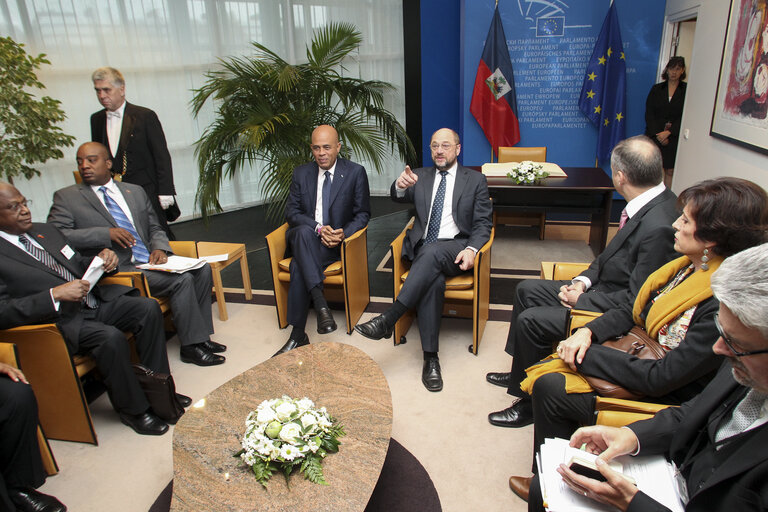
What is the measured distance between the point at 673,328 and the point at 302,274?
220 cm

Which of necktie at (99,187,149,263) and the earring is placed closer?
the earring

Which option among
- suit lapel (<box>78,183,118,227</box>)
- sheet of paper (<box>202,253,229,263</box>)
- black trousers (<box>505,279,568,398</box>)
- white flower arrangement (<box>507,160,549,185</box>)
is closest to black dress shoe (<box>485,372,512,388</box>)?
black trousers (<box>505,279,568,398</box>)

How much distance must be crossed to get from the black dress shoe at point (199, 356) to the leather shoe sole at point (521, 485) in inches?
77.0

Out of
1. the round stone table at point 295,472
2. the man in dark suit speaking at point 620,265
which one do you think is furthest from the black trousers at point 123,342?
the man in dark suit speaking at point 620,265

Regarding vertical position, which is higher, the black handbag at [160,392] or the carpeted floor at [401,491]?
the black handbag at [160,392]

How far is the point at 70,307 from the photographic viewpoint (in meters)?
2.64

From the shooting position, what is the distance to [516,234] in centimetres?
557

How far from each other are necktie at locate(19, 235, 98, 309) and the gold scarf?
92.0 inches

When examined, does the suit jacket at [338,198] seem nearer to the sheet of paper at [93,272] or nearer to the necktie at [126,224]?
the necktie at [126,224]

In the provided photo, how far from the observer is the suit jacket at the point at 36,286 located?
93.7 inches

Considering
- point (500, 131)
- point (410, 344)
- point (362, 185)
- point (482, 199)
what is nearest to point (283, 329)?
point (410, 344)

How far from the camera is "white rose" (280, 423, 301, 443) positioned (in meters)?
1.70

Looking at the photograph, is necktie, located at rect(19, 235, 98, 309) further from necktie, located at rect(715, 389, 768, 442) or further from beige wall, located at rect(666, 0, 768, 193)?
beige wall, located at rect(666, 0, 768, 193)

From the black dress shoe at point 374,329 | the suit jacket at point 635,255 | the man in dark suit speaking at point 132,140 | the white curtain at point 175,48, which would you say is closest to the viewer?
the suit jacket at point 635,255
